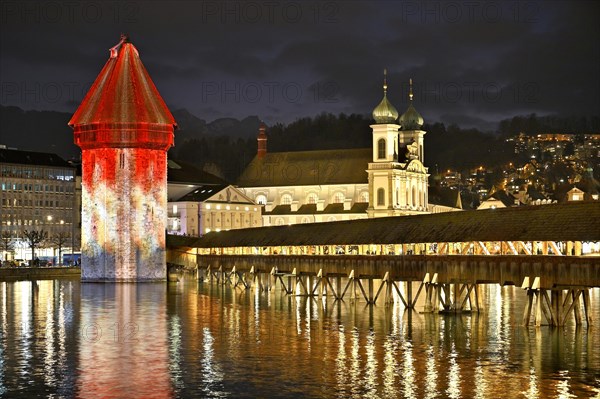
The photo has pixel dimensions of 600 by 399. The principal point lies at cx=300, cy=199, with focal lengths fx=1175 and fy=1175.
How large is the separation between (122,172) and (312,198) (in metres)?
71.7

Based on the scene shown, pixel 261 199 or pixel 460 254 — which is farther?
pixel 261 199

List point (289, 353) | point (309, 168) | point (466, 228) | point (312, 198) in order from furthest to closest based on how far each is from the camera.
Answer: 1. point (309, 168)
2. point (312, 198)
3. point (466, 228)
4. point (289, 353)

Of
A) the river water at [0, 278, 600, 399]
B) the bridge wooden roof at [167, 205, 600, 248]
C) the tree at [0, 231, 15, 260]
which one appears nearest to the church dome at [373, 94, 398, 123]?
the tree at [0, 231, 15, 260]

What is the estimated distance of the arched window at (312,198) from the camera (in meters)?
157

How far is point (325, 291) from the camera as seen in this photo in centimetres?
7362

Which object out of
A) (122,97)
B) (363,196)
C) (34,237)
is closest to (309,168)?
(363,196)

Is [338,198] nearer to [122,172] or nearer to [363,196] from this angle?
[363,196]

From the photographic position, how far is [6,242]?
12656cm

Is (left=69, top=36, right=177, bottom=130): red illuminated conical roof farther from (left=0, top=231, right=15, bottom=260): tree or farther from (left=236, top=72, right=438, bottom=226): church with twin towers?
(left=236, top=72, right=438, bottom=226): church with twin towers

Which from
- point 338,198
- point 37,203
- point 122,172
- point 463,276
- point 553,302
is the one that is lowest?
point 553,302

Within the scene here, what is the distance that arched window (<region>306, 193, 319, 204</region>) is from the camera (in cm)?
15738

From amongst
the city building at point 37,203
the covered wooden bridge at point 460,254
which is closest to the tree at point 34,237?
the city building at point 37,203

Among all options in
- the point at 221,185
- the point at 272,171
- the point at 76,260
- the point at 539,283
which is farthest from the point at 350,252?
the point at 272,171

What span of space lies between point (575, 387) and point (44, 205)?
108m
